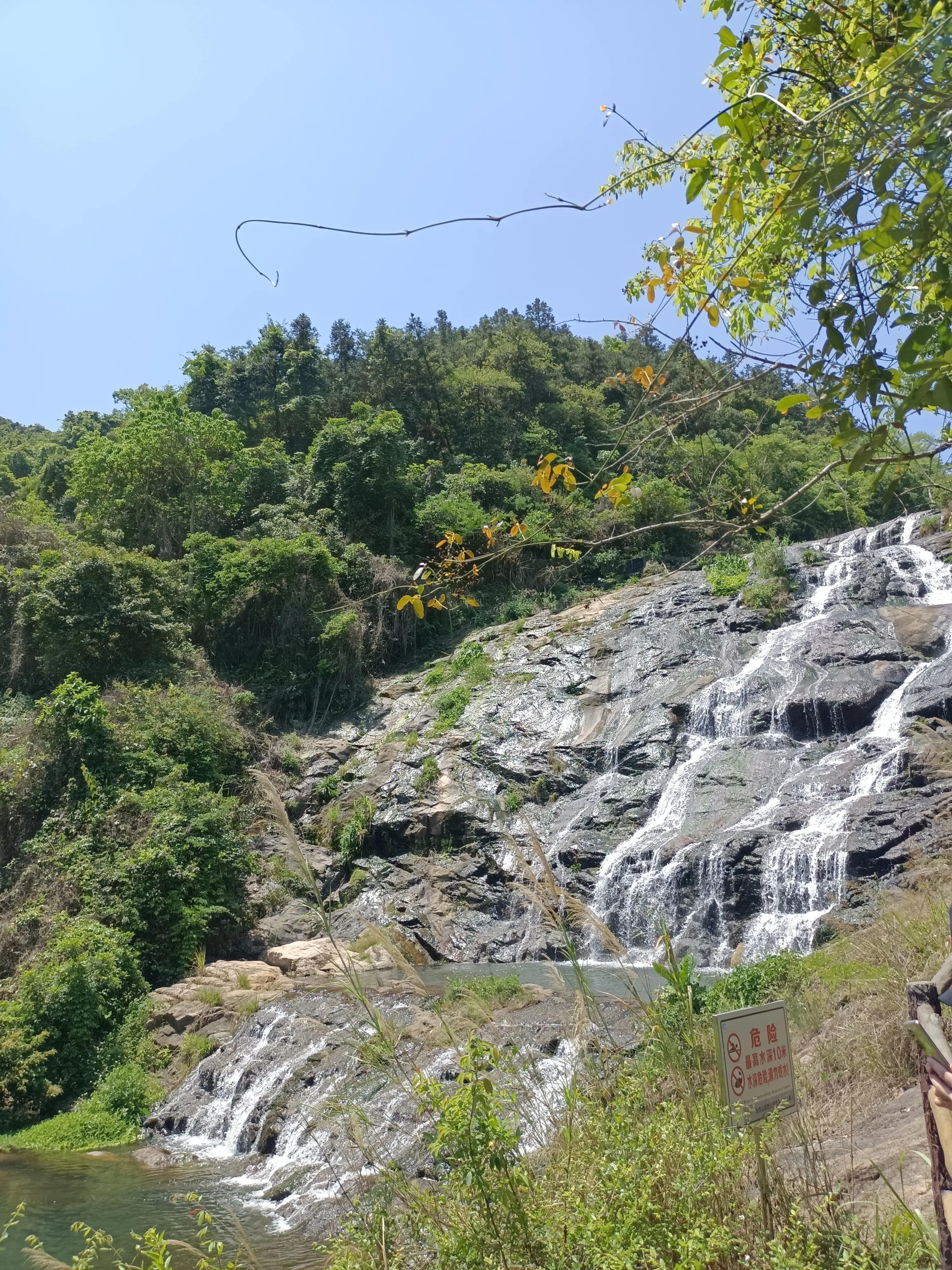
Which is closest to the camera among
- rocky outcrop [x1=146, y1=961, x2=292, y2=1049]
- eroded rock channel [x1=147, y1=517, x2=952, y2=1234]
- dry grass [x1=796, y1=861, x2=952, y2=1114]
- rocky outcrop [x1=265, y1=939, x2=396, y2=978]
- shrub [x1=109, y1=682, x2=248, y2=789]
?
dry grass [x1=796, y1=861, x2=952, y2=1114]

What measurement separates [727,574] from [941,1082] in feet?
68.3

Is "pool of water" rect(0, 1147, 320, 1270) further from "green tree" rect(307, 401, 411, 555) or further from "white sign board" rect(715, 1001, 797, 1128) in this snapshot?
"green tree" rect(307, 401, 411, 555)

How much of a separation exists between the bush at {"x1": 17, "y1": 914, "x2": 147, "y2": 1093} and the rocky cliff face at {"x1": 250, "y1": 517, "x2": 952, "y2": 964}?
3.05 meters

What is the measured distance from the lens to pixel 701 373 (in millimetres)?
3668

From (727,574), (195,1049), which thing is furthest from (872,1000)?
(727,574)

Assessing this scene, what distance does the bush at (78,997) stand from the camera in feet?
35.4

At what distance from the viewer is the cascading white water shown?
12.4 m

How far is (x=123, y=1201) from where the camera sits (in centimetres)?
762

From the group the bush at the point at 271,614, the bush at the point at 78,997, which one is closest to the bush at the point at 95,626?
the bush at the point at 271,614

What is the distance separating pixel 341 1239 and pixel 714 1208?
4.09 feet

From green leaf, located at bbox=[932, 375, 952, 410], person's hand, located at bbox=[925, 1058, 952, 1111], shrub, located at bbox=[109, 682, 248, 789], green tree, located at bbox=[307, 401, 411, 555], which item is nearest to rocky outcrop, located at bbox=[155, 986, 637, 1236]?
person's hand, located at bbox=[925, 1058, 952, 1111]

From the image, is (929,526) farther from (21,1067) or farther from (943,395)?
(943,395)

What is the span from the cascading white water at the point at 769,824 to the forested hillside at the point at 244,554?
→ 10.9 ft

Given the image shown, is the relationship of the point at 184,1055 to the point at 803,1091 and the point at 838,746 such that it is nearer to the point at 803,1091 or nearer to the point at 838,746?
the point at 803,1091
